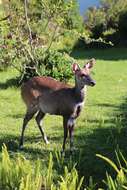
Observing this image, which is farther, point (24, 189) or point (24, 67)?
point (24, 67)

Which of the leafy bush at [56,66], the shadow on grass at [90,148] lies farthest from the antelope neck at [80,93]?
the leafy bush at [56,66]

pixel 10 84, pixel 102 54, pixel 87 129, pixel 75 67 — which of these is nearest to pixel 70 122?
pixel 75 67

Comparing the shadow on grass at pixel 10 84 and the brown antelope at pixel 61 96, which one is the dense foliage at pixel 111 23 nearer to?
the shadow on grass at pixel 10 84

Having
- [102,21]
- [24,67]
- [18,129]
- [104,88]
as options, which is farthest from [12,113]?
[102,21]

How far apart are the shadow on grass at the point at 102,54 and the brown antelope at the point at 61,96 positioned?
13981mm

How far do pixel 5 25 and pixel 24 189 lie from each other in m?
10.4

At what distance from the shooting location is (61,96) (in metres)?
7.95

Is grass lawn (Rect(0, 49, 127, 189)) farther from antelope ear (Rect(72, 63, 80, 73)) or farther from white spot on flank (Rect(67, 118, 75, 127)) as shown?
antelope ear (Rect(72, 63, 80, 73))

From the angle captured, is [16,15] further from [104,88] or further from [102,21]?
[102,21]

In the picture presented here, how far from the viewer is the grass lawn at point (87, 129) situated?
7656 mm

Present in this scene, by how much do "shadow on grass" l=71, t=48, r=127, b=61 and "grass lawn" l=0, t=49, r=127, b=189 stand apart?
6307 millimetres

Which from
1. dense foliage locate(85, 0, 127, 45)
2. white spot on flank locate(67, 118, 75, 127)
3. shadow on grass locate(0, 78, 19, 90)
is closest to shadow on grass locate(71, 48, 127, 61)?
dense foliage locate(85, 0, 127, 45)

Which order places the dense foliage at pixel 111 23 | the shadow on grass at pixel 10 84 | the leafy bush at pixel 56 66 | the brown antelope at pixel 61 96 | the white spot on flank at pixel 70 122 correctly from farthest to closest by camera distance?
the dense foliage at pixel 111 23, the shadow on grass at pixel 10 84, the leafy bush at pixel 56 66, the white spot on flank at pixel 70 122, the brown antelope at pixel 61 96

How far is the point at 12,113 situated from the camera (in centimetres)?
1129
